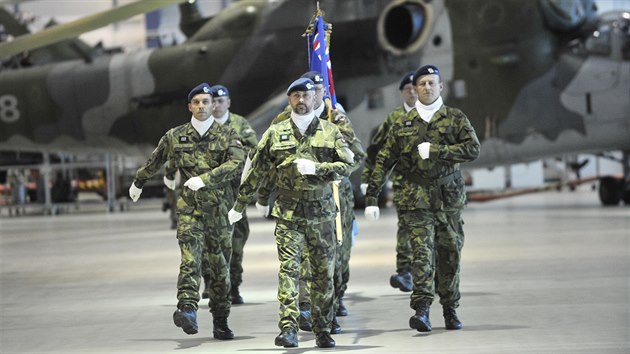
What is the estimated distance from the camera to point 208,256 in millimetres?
8180

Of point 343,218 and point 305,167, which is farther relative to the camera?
point 343,218

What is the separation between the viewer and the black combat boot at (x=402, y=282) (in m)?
10.3

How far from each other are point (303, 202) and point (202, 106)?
131 cm

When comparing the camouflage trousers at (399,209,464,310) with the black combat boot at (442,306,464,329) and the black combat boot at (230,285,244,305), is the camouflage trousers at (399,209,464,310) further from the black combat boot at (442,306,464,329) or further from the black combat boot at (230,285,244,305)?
the black combat boot at (230,285,244,305)

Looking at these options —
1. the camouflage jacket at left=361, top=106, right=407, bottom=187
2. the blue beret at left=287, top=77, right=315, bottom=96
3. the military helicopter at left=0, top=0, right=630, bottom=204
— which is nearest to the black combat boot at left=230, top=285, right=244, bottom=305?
the camouflage jacket at left=361, top=106, right=407, bottom=187

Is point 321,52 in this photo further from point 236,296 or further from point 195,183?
point 236,296

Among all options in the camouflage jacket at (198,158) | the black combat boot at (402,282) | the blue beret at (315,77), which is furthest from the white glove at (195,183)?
the black combat boot at (402,282)

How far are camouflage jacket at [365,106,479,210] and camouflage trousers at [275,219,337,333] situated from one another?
843 mm

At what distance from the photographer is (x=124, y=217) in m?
28.0

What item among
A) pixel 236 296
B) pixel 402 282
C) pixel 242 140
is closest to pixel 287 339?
pixel 242 140

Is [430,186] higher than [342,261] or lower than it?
higher

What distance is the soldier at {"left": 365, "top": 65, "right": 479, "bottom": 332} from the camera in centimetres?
792

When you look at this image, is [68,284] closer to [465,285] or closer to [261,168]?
[465,285]

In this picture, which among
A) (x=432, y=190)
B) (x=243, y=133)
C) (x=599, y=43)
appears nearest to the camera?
(x=432, y=190)
